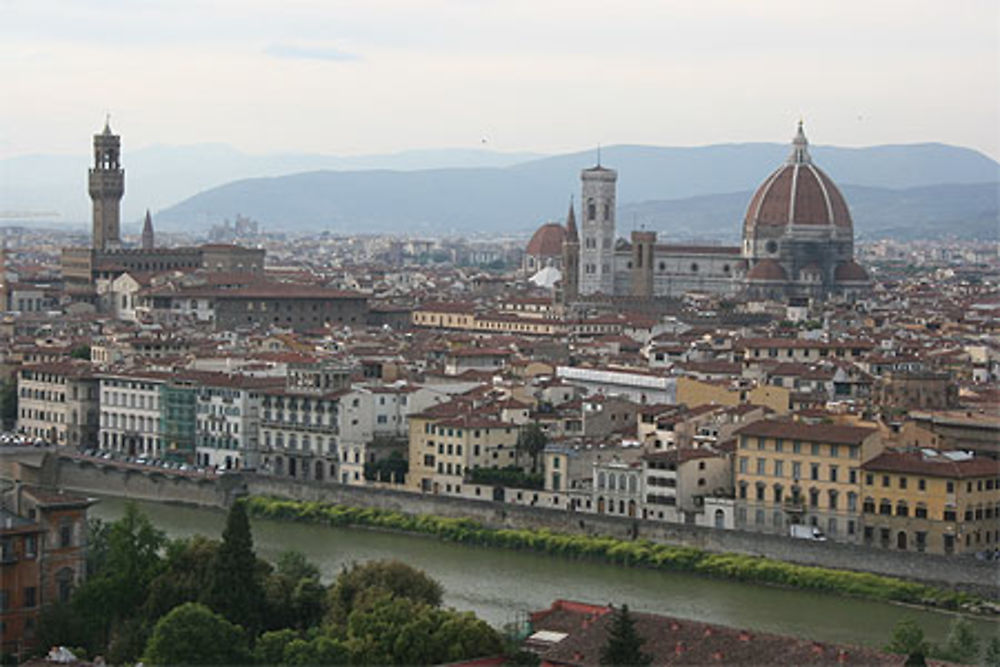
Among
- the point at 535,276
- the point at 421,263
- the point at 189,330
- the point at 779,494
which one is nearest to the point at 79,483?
the point at 779,494

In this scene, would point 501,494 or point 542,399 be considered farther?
point 542,399

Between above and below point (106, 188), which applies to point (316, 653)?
below

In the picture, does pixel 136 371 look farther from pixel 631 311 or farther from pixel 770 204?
pixel 770 204

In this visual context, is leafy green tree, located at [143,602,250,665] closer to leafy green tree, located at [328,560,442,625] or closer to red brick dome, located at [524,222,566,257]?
leafy green tree, located at [328,560,442,625]

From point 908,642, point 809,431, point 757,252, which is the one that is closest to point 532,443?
point 809,431

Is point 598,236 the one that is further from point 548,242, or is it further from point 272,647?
point 272,647

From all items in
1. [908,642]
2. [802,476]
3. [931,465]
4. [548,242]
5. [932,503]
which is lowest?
[908,642]

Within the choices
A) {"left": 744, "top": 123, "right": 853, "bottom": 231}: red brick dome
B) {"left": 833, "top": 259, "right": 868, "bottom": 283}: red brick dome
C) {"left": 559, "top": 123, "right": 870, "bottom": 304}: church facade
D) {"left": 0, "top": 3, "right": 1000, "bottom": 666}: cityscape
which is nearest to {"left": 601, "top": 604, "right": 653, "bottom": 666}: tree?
{"left": 0, "top": 3, "right": 1000, "bottom": 666}: cityscape
